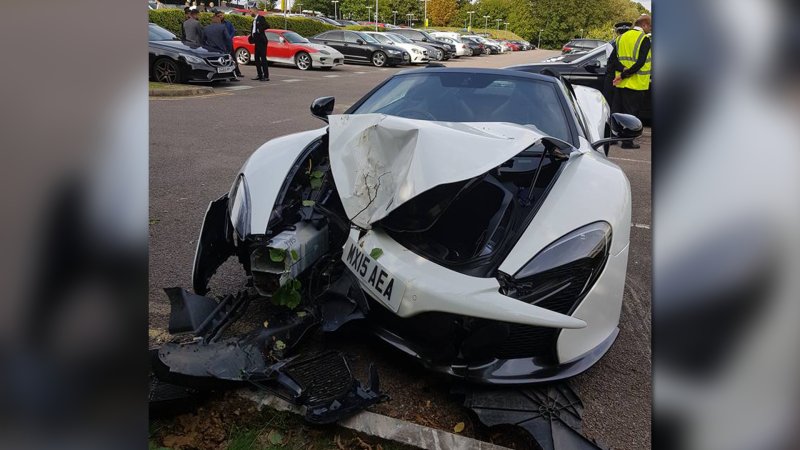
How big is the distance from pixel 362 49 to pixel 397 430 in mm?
23642

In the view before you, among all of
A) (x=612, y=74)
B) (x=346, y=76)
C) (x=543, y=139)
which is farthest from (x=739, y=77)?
(x=346, y=76)

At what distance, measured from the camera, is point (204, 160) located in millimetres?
6500

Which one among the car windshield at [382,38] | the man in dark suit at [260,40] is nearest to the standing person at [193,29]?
the man in dark suit at [260,40]

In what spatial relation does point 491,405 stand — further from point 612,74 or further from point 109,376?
point 612,74

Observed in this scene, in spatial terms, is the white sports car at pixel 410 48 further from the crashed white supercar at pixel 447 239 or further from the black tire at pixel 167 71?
the crashed white supercar at pixel 447 239

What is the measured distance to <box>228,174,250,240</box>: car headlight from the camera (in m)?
2.61

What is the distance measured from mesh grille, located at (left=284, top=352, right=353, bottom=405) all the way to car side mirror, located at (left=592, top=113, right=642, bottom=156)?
2014 millimetres

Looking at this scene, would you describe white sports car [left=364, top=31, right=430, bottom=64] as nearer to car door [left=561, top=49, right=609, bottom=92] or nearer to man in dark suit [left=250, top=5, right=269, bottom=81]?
man in dark suit [left=250, top=5, right=269, bottom=81]

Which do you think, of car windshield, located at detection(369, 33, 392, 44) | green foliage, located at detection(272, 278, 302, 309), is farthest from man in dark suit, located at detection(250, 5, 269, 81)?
green foliage, located at detection(272, 278, 302, 309)

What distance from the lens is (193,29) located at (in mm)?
13102

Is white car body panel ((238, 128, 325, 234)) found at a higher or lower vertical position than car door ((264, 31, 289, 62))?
lower

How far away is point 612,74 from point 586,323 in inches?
264

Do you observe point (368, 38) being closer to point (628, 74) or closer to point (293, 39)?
point (293, 39)

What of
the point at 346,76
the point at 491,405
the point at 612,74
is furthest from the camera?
the point at 346,76
